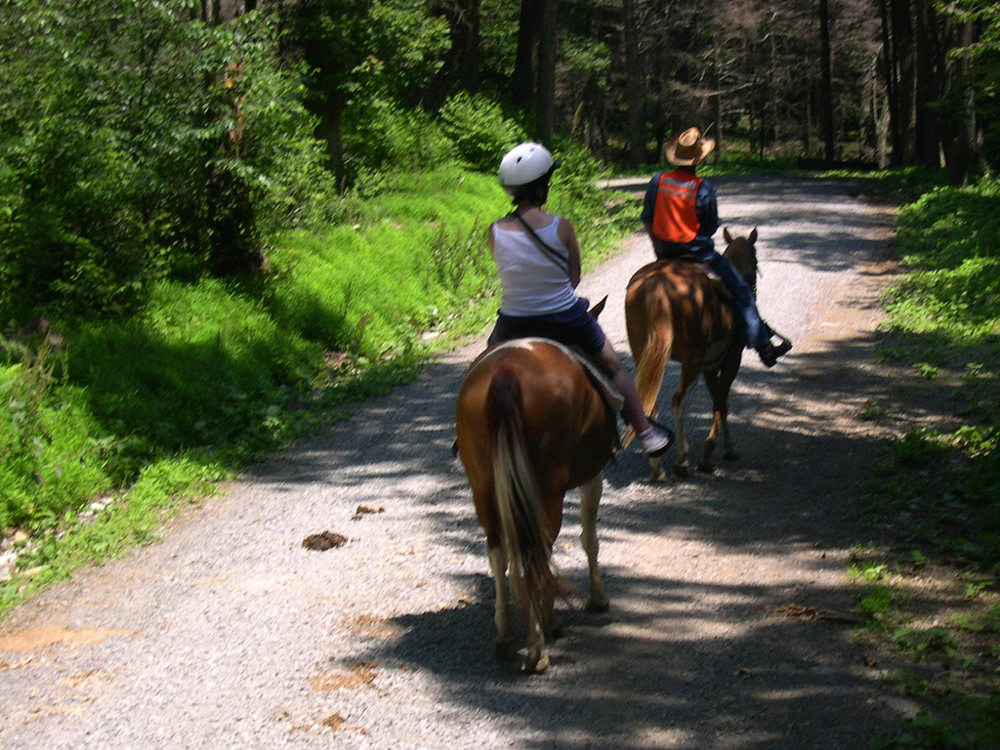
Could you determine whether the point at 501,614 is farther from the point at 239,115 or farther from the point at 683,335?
the point at 239,115

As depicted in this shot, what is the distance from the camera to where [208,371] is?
11.9 metres

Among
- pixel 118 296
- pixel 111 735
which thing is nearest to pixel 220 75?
pixel 118 296

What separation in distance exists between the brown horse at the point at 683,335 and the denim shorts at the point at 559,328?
2.35 metres

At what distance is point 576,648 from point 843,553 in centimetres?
234

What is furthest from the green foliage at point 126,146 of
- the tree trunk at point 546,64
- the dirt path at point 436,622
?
the tree trunk at point 546,64

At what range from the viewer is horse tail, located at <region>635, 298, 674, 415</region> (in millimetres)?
8586

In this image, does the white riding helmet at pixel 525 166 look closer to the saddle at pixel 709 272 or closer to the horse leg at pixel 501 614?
the horse leg at pixel 501 614

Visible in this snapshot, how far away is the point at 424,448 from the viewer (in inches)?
408

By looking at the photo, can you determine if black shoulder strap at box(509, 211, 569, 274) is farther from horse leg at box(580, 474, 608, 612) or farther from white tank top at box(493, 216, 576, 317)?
horse leg at box(580, 474, 608, 612)

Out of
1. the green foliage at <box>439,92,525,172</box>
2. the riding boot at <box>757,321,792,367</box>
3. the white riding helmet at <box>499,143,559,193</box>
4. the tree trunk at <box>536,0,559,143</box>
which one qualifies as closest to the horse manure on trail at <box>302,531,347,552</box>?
the white riding helmet at <box>499,143,559,193</box>

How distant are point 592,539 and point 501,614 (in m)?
0.95

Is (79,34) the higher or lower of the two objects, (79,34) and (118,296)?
the higher

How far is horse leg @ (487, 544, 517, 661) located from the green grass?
1.95 m

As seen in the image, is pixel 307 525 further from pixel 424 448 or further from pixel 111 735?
pixel 111 735
